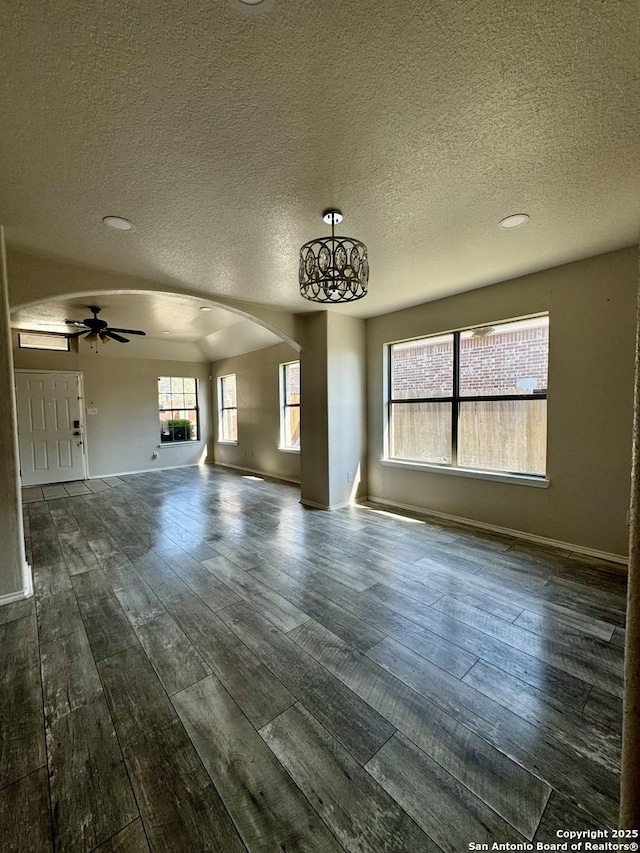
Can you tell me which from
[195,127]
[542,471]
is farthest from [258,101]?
[542,471]

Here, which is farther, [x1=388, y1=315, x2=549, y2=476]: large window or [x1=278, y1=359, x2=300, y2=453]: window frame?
[x1=278, y1=359, x2=300, y2=453]: window frame

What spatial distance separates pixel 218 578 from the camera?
2824 mm

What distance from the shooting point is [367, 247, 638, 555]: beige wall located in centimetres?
292

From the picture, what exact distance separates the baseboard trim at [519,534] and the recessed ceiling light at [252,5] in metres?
4.06

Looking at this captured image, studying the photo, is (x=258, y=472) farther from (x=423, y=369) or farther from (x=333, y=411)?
(x=423, y=369)

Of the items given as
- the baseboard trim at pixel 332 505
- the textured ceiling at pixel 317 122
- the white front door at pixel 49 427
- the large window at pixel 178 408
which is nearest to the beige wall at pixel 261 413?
the large window at pixel 178 408

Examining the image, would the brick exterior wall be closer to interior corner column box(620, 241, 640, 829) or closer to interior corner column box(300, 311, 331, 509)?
interior corner column box(300, 311, 331, 509)

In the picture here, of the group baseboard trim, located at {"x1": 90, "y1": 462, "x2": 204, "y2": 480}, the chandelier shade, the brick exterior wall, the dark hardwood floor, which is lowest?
the dark hardwood floor

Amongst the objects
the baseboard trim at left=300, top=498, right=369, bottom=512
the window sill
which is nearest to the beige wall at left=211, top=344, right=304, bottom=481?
the baseboard trim at left=300, top=498, right=369, bottom=512

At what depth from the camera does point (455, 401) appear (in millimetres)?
4098

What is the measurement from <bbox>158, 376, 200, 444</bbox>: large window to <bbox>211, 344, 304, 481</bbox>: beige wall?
1.00 m

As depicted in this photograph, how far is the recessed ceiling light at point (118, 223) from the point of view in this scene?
7.55 ft

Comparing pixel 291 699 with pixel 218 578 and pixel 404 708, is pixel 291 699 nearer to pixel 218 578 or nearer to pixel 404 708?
pixel 404 708

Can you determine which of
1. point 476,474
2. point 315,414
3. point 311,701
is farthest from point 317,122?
point 476,474
